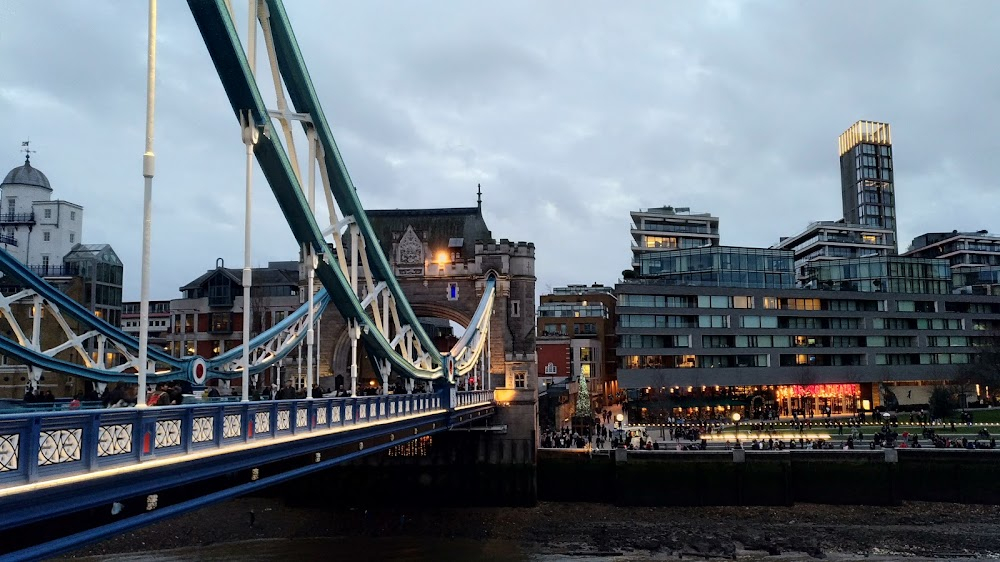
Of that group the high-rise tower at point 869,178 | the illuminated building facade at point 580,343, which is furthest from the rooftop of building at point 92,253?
the high-rise tower at point 869,178

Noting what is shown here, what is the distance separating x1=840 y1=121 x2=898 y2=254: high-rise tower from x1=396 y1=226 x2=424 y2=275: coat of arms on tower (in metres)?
94.6

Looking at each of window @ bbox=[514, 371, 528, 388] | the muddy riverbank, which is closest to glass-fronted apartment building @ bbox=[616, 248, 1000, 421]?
window @ bbox=[514, 371, 528, 388]

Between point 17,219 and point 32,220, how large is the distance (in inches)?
41.9

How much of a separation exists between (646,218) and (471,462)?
58153 mm

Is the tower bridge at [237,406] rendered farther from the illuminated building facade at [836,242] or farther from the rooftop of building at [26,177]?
the illuminated building facade at [836,242]

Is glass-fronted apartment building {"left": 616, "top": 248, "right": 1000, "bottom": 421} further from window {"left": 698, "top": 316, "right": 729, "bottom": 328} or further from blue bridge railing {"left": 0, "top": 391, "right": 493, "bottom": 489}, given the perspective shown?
blue bridge railing {"left": 0, "top": 391, "right": 493, "bottom": 489}

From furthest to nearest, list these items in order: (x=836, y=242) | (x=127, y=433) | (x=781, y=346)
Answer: (x=836, y=242) → (x=781, y=346) → (x=127, y=433)

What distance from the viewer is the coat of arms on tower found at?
52.4m

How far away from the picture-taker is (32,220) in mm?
54719

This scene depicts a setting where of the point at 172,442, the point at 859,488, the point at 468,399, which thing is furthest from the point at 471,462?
the point at 172,442

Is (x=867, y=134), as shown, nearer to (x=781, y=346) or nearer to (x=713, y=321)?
(x=781, y=346)

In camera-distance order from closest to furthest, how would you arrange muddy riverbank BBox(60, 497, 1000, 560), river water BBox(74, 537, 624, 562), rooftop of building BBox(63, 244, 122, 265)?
river water BBox(74, 537, 624, 562), muddy riverbank BBox(60, 497, 1000, 560), rooftop of building BBox(63, 244, 122, 265)

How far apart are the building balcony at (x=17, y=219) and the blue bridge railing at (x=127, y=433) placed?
4639 centimetres

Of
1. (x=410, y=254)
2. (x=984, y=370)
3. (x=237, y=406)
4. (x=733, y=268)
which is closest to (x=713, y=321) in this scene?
(x=733, y=268)
